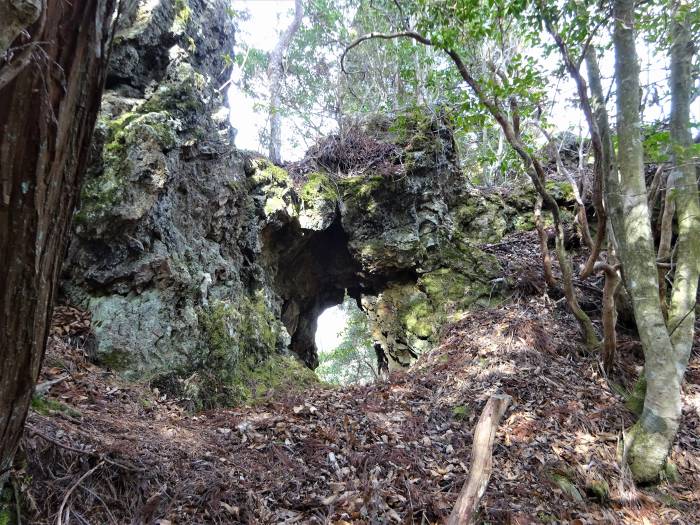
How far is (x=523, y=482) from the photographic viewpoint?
12.4 feet

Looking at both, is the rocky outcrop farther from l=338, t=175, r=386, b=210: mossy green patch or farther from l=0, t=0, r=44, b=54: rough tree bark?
l=0, t=0, r=44, b=54: rough tree bark

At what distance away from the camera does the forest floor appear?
9.04 ft

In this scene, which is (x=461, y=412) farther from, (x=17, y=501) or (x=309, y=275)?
(x=309, y=275)

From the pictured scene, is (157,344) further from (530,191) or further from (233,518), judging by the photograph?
(530,191)

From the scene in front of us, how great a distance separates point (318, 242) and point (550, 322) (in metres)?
5.22

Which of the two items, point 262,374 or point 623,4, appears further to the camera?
point 262,374

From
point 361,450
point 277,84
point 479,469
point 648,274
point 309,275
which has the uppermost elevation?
point 277,84

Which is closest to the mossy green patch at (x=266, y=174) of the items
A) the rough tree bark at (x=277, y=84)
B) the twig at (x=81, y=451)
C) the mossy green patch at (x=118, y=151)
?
the mossy green patch at (x=118, y=151)

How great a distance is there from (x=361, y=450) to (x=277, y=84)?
1146 centimetres

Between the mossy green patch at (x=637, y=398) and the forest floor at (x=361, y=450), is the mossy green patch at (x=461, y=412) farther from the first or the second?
the mossy green patch at (x=637, y=398)

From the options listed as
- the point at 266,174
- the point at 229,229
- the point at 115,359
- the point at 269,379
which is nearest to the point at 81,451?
the point at 115,359

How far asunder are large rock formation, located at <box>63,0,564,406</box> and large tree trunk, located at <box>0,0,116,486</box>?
43 centimetres

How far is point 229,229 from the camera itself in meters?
7.15

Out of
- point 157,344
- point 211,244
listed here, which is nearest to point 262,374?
point 157,344
